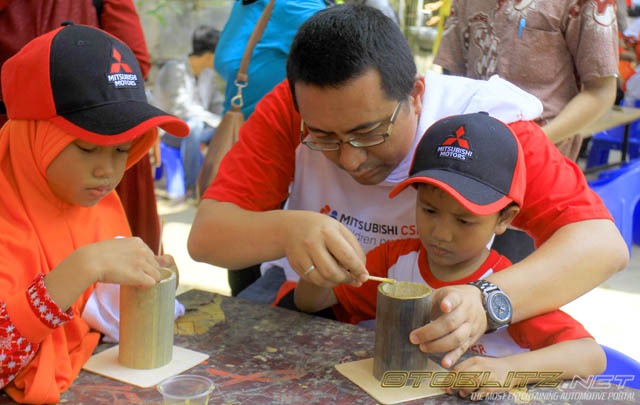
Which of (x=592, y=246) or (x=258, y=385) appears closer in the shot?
(x=258, y=385)

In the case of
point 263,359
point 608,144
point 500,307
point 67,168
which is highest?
point 67,168

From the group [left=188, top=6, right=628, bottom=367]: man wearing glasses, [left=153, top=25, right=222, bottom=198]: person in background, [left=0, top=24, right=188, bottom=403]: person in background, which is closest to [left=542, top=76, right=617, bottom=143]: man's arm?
[left=188, top=6, right=628, bottom=367]: man wearing glasses

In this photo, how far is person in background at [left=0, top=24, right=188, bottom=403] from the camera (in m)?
1.28

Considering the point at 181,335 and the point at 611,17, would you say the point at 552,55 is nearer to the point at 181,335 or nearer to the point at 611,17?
the point at 611,17

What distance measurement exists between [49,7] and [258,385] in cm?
158

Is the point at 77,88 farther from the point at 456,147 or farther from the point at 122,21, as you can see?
the point at 122,21

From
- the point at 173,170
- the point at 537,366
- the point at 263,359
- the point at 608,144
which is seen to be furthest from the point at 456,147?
the point at 608,144

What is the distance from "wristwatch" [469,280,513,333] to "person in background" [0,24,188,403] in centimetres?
64

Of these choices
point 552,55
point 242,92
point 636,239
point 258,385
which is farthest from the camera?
point 636,239

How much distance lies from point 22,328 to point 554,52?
6.36 ft

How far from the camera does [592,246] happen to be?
1518 millimetres

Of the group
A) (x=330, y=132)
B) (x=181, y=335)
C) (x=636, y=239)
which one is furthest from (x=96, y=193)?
(x=636, y=239)

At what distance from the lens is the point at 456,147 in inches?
58.8

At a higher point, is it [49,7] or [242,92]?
[49,7]
